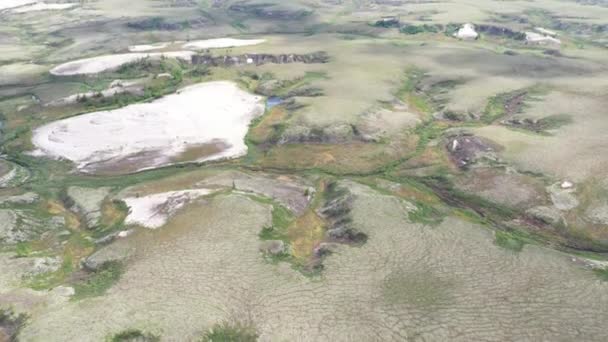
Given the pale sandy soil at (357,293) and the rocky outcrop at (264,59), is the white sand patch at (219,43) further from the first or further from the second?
the pale sandy soil at (357,293)

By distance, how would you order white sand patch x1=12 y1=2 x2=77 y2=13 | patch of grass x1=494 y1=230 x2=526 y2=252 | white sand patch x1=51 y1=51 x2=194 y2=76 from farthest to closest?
white sand patch x1=12 y1=2 x2=77 y2=13 < white sand patch x1=51 y1=51 x2=194 y2=76 < patch of grass x1=494 y1=230 x2=526 y2=252

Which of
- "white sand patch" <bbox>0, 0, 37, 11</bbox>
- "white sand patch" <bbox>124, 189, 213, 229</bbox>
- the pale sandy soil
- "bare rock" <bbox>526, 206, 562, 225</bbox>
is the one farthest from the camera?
"white sand patch" <bbox>0, 0, 37, 11</bbox>

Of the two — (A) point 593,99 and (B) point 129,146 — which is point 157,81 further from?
(A) point 593,99

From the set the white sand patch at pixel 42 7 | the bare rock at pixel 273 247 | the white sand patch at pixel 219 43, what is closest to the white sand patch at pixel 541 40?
the white sand patch at pixel 219 43

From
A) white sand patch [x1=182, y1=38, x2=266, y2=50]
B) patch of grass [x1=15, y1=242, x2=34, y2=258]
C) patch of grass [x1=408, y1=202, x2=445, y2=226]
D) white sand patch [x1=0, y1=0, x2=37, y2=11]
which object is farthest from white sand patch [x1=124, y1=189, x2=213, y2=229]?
white sand patch [x1=0, y1=0, x2=37, y2=11]

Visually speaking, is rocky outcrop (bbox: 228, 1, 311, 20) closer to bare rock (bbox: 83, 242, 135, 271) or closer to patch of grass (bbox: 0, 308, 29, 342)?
bare rock (bbox: 83, 242, 135, 271)

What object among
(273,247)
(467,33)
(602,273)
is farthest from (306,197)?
(467,33)

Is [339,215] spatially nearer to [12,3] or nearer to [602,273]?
[602,273]
